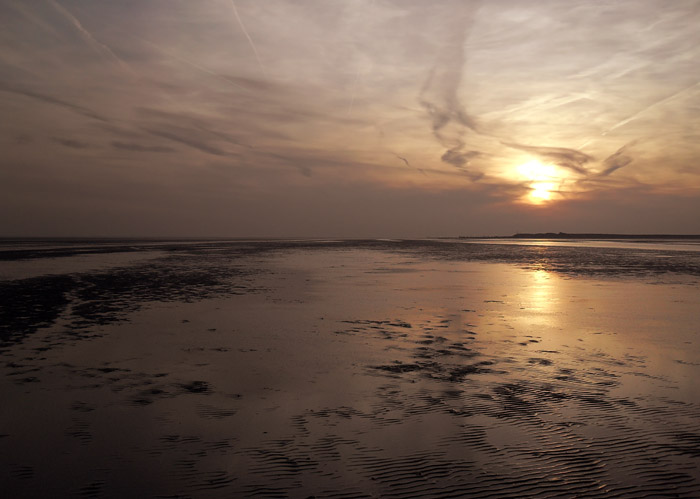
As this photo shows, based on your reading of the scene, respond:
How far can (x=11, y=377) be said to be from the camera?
27.6 ft

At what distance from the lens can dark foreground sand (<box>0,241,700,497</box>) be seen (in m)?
4.93

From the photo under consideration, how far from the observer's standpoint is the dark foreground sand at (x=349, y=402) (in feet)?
16.2

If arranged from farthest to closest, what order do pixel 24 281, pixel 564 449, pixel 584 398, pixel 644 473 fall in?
pixel 24 281
pixel 584 398
pixel 564 449
pixel 644 473

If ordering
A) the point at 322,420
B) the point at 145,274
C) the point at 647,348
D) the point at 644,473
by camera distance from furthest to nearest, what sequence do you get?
1. the point at 145,274
2. the point at 647,348
3. the point at 322,420
4. the point at 644,473

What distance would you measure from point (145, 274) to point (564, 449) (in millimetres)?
27937

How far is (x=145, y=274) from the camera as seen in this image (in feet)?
96.0

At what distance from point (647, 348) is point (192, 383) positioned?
9.49 metres

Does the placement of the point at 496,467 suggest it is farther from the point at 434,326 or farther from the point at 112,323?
the point at 112,323

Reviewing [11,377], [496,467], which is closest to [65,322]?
[11,377]

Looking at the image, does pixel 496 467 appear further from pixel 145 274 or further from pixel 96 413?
pixel 145 274

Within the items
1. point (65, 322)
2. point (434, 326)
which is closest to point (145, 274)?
point (65, 322)

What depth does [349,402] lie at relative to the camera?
7.30m

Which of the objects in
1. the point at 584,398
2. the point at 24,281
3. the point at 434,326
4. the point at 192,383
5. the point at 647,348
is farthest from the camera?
the point at 24,281

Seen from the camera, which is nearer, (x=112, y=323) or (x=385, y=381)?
(x=385, y=381)
